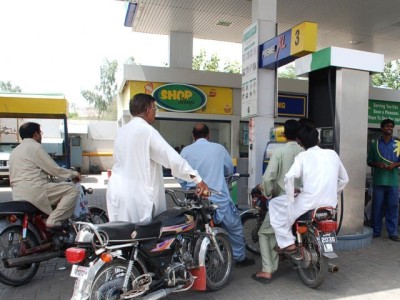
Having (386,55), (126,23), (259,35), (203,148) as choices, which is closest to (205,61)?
(386,55)

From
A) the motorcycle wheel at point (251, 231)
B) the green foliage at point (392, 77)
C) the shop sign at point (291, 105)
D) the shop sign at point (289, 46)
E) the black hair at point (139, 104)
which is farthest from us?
the green foliage at point (392, 77)

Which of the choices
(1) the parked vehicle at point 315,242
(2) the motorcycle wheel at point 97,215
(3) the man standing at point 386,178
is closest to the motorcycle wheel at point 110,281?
(1) the parked vehicle at point 315,242

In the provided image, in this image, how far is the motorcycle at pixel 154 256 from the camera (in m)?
2.96

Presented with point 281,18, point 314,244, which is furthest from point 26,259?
point 281,18

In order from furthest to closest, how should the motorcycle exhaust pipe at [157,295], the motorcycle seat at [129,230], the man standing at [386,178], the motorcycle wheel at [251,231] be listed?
the man standing at [386,178]
the motorcycle wheel at [251,231]
the motorcycle exhaust pipe at [157,295]
the motorcycle seat at [129,230]

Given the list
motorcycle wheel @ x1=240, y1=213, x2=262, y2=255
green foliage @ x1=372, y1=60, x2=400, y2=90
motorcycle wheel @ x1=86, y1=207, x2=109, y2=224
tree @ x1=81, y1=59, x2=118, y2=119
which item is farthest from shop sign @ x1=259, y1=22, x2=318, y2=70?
tree @ x1=81, y1=59, x2=118, y2=119

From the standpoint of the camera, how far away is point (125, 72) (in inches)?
429

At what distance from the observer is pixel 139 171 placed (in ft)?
11.4

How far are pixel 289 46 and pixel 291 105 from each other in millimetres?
7002

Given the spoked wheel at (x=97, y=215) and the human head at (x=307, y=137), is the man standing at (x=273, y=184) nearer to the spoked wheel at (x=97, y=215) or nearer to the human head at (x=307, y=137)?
the human head at (x=307, y=137)

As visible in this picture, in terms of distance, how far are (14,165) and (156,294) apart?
2.34 m

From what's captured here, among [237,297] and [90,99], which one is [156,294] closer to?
[237,297]

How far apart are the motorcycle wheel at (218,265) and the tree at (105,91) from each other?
1723 inches

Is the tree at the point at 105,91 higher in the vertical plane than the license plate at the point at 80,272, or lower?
higher
